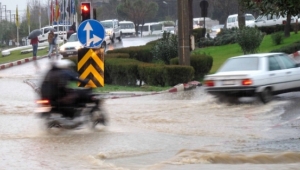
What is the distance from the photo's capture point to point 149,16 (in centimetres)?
9494

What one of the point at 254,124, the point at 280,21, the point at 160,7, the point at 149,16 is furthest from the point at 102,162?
the point at 160,7

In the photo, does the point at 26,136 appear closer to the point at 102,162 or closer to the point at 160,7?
the point at 102,162

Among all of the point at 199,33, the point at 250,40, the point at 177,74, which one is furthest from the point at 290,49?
the point at 199,33

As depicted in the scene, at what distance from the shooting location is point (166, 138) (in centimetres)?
1362

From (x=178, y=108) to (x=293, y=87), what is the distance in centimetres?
368

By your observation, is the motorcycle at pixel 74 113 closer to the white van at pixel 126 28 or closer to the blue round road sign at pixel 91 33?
the blue round road sign at pixel 91 33

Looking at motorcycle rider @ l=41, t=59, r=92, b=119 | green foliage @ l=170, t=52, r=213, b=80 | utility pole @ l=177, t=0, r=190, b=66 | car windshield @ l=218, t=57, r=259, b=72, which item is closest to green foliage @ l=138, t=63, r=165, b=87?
utility pole @ l=177, t=0, r=190, b=66

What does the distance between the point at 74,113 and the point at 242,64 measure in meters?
7.27

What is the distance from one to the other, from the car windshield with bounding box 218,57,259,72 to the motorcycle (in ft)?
20.9

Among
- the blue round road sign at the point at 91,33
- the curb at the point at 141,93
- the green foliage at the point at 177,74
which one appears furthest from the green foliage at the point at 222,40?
the blue round road sign at the point at 91,33

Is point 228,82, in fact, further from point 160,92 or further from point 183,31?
point 183,31

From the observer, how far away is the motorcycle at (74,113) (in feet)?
46.4

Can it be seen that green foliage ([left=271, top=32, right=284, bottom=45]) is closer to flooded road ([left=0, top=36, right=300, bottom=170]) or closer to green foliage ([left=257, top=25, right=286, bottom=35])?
green foliage ([left=257, top=25, right=286, bottom=35])

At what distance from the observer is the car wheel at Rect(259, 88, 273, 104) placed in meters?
19.2
